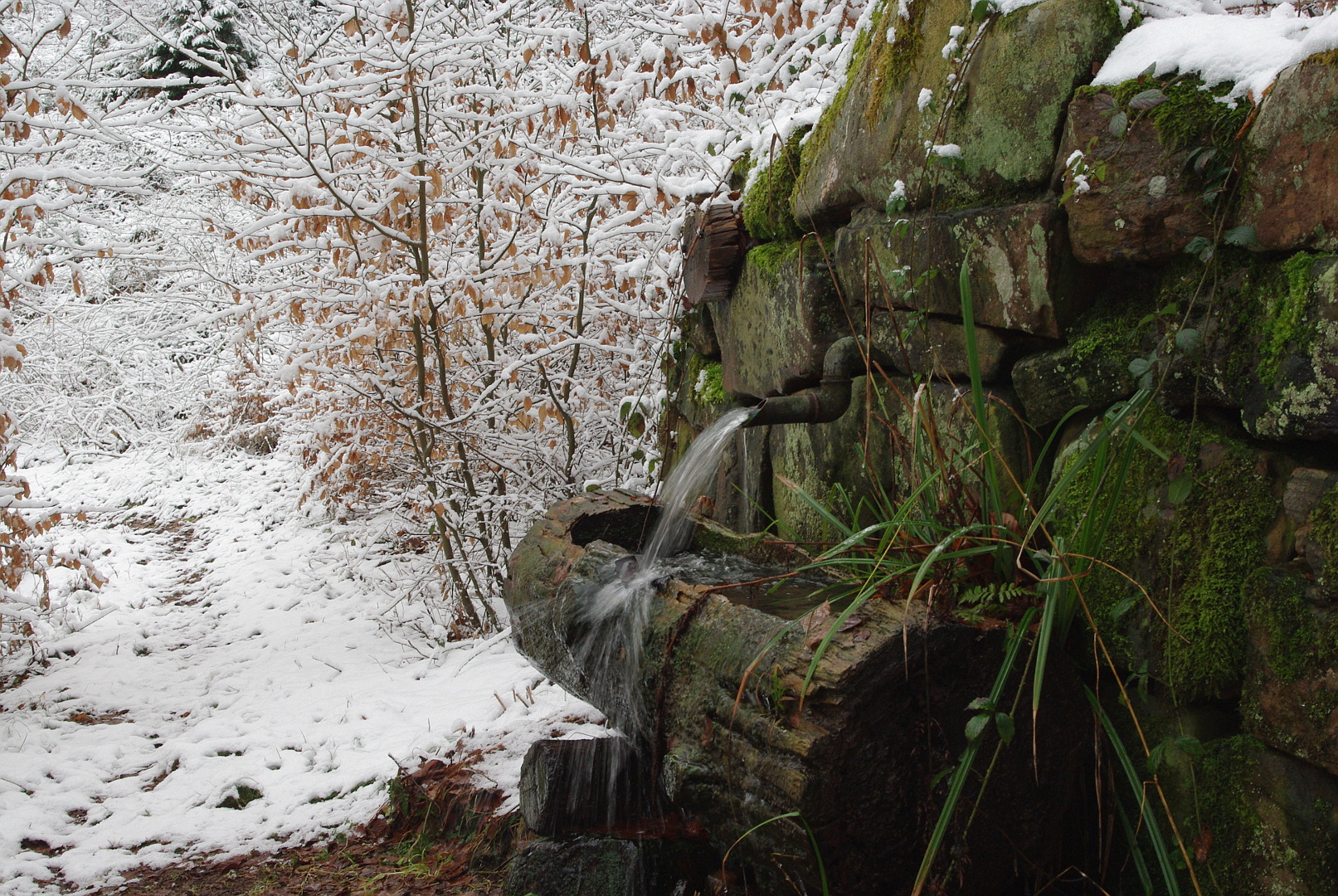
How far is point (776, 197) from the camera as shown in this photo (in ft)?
10.5

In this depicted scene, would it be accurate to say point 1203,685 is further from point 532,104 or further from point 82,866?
point 532,104

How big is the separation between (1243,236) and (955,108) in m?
0.83

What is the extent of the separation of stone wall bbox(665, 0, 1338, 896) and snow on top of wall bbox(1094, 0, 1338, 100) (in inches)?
1.4

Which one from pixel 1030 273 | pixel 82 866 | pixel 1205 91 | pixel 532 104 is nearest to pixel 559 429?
pixel 532 104

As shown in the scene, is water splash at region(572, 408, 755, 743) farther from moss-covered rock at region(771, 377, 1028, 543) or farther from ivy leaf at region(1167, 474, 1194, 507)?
ivy leaf at region(1167, 474, 1194, 507)

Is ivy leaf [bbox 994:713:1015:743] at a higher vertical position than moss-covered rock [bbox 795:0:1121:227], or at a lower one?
lower

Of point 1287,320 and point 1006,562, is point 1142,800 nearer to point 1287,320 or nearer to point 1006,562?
point 1006,562

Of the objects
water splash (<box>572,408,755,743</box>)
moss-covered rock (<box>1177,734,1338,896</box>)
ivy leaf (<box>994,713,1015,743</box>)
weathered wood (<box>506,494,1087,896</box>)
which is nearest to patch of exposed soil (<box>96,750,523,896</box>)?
water splash (<box>572,408,755,743</box>)

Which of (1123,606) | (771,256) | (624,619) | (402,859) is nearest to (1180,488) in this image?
(1123,606)

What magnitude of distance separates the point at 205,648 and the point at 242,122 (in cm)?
336

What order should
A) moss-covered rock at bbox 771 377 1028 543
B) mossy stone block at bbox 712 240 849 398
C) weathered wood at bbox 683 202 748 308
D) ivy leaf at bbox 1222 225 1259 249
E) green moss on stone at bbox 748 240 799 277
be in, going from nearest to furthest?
ivy leaf at bbox 1222 225 1259 249 < moss-covered rock at bbox 771 377 1028 543 < mossy stone block at bbox 712 240 849 398 < green moss on stone at bbox 748 240 799 277 < weathered wood at bbox 683 202 748 308

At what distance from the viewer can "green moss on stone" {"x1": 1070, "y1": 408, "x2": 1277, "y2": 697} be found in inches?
62.6

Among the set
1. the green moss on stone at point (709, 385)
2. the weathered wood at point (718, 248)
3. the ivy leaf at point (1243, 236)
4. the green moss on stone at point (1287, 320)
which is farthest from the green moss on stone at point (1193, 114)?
the green moss on stone at point (709, 385)

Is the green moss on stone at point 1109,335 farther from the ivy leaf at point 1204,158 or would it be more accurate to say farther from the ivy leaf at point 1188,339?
the ivy leaf at point 1204,158
